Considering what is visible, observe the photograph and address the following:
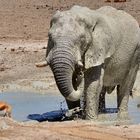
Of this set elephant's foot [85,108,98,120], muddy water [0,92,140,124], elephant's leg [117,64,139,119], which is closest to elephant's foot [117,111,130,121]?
elephant's leg [117,64,139,119]

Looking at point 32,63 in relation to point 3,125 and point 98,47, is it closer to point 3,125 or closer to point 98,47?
point 98,47

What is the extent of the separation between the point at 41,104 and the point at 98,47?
12.6 feet

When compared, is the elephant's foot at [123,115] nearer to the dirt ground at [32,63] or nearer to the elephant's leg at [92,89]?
the elephant's leg at [92,89]

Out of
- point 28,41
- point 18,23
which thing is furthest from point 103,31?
point 18,23

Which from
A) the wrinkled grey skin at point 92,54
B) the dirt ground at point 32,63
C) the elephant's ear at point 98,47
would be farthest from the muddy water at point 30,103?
the elephant's ear at point 98,47

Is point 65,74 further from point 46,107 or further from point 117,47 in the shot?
point 46,107

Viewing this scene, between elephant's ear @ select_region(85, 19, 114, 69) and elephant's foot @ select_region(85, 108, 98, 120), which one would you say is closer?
elephant's ear @ select_region(85, 19, 114, 69)

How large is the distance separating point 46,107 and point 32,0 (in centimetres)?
2369

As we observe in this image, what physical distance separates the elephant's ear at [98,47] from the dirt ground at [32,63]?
3.45ft

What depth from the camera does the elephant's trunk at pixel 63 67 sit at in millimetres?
9844

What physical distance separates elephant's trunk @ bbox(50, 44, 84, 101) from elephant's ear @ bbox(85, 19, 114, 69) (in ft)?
2.83

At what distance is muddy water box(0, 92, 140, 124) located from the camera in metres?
13.1

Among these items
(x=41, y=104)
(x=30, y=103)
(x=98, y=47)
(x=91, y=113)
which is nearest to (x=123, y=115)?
(x=91, y=113)

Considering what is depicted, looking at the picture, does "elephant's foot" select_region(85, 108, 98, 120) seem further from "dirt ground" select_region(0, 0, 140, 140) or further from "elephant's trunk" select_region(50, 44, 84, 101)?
"elephant's trunk" select_region(50, 44, 84, 101)
